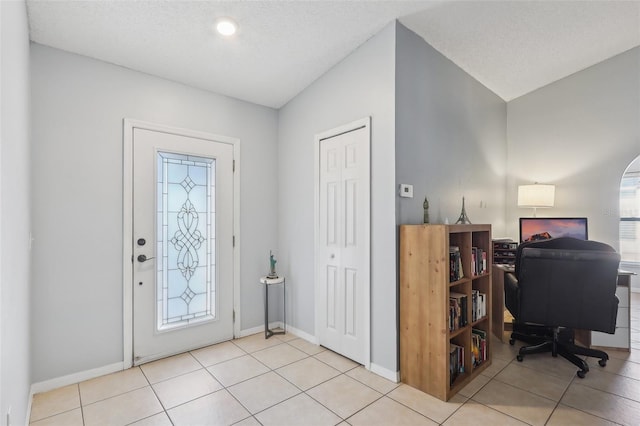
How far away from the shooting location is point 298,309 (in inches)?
136

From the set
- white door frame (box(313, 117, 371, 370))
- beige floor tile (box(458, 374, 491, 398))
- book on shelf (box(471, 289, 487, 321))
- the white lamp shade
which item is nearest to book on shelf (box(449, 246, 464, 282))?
book on shelf (box(471, 289, 487, 321))

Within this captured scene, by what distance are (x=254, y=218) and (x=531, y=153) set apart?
3.96 meters

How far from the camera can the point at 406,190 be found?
8.38 feet

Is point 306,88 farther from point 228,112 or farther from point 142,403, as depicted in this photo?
point 142,403

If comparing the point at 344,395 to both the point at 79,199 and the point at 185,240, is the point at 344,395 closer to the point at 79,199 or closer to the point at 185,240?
the point at 185,240

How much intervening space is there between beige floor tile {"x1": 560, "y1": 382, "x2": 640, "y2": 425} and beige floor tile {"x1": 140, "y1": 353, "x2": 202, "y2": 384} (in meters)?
2.87

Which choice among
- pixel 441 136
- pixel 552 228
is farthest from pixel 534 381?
pixel 552 228

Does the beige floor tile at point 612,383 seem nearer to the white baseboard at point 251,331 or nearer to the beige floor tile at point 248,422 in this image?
the beige floor tile at point 248,422

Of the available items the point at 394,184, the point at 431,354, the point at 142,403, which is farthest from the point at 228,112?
the point at 431,354

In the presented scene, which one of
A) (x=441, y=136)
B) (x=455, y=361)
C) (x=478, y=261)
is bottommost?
(x=455, y=361)

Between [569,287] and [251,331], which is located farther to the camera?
[251,331]

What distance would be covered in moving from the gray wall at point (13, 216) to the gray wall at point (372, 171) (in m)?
2.21

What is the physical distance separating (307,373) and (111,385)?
1.52 meters

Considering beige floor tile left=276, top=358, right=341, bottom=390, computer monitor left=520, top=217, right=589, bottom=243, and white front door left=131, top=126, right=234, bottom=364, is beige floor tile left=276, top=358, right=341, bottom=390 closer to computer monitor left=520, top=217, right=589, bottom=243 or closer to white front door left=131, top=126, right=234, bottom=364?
white front door left=131, top=126, right=234, bottom=364
